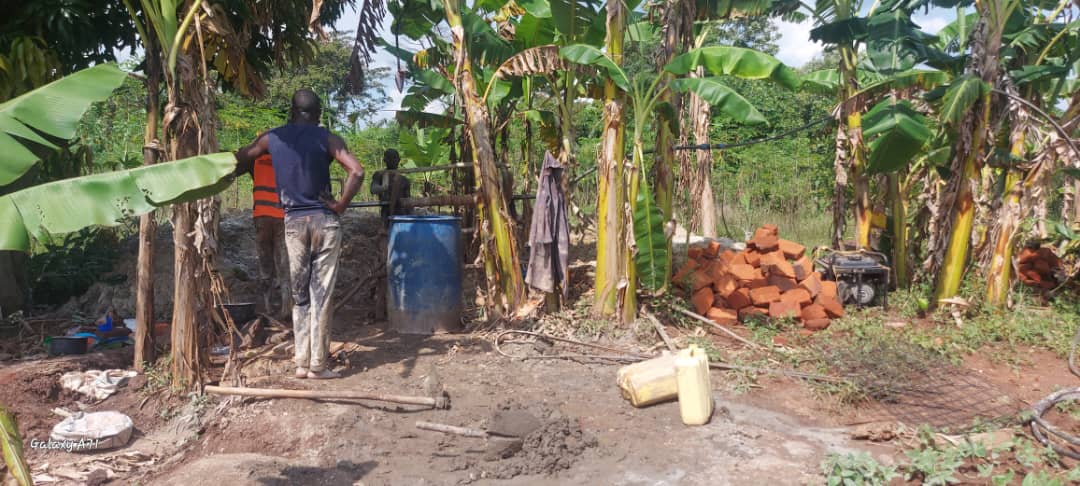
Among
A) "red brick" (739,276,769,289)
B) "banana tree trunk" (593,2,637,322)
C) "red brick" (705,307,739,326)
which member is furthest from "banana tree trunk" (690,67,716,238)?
"banana tree trunk" (593,2,637,322)

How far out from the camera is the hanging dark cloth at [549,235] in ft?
22.6

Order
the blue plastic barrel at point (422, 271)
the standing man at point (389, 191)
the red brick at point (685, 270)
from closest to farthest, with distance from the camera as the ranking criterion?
the blue plastic barrel at point (422, 271)
the standing man at point (389, 191)
the red brick at point (685, 270)

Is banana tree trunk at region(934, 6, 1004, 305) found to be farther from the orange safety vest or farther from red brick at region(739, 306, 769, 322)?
the orange safety vest

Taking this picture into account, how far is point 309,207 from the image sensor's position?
5.12 metres

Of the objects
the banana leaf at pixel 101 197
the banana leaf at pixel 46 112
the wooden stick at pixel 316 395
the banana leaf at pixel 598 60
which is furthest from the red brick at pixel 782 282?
A: the banana leaf at pixel 46 112

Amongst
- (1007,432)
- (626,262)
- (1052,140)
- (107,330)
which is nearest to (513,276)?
(626,262)

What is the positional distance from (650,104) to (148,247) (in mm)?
4301

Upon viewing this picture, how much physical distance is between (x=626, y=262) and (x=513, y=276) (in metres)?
1.12

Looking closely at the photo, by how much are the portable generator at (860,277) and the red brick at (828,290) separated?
372 mm

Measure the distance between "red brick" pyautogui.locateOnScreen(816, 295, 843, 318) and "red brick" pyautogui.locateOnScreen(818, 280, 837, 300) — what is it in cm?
4

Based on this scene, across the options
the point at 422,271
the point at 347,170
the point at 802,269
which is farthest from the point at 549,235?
the point at 802,269

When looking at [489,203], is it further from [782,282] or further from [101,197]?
[101,197]

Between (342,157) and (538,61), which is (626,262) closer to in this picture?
(538,61)

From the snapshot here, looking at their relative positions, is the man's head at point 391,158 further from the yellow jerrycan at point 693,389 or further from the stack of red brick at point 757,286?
the yellow jerrycan at point 693,389
